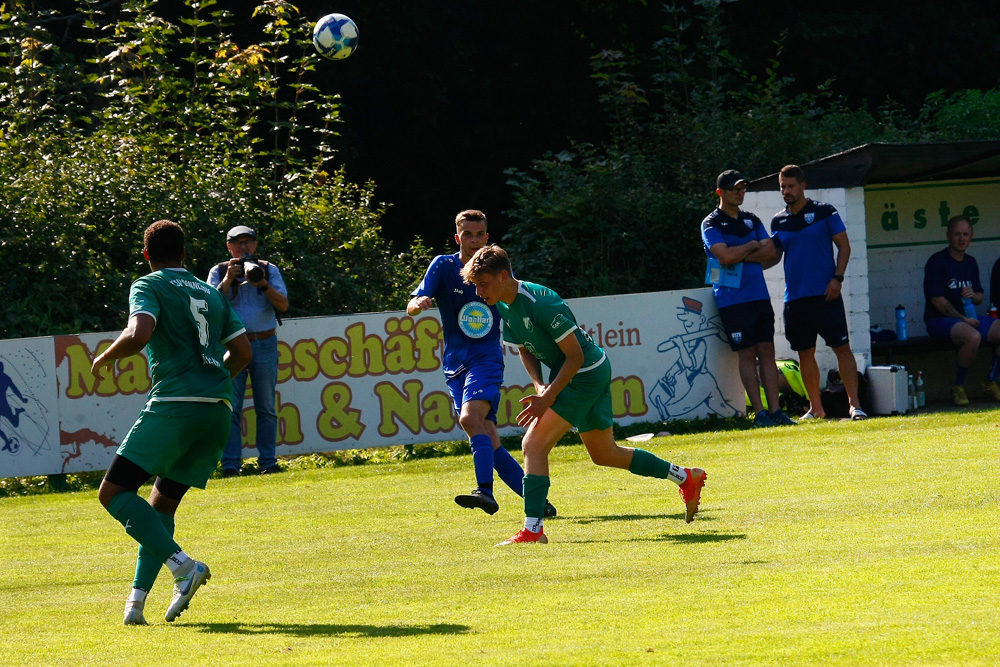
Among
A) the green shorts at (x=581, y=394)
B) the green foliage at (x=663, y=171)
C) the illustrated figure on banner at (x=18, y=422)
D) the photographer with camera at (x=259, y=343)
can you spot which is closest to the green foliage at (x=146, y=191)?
the green foliage at (x=663, y=171)

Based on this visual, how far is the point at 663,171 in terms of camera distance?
2097 cm

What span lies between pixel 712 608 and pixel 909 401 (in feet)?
33.5

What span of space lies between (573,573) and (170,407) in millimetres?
2221

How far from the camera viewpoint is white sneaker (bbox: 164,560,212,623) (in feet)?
22.8

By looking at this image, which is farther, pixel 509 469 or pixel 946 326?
pixel 946 326

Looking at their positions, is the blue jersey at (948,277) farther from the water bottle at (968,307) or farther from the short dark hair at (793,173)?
the short dark hair at (793,173)

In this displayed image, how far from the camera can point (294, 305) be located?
1767 cm

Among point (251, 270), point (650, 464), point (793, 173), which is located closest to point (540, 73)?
point (793, 173)

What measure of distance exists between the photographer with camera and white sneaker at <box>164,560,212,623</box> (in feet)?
21.9

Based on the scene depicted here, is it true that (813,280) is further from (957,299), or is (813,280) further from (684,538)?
(684,538)

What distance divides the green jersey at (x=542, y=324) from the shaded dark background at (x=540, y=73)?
17792 millimetres

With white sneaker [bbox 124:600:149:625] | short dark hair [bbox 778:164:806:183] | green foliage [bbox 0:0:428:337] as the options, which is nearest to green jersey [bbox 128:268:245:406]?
→ white sneaker [bbox 124:600:149:625]

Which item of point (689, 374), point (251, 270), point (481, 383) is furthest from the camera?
point (689, 374)

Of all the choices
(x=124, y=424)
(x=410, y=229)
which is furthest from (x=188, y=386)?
(x=410, y=229)
